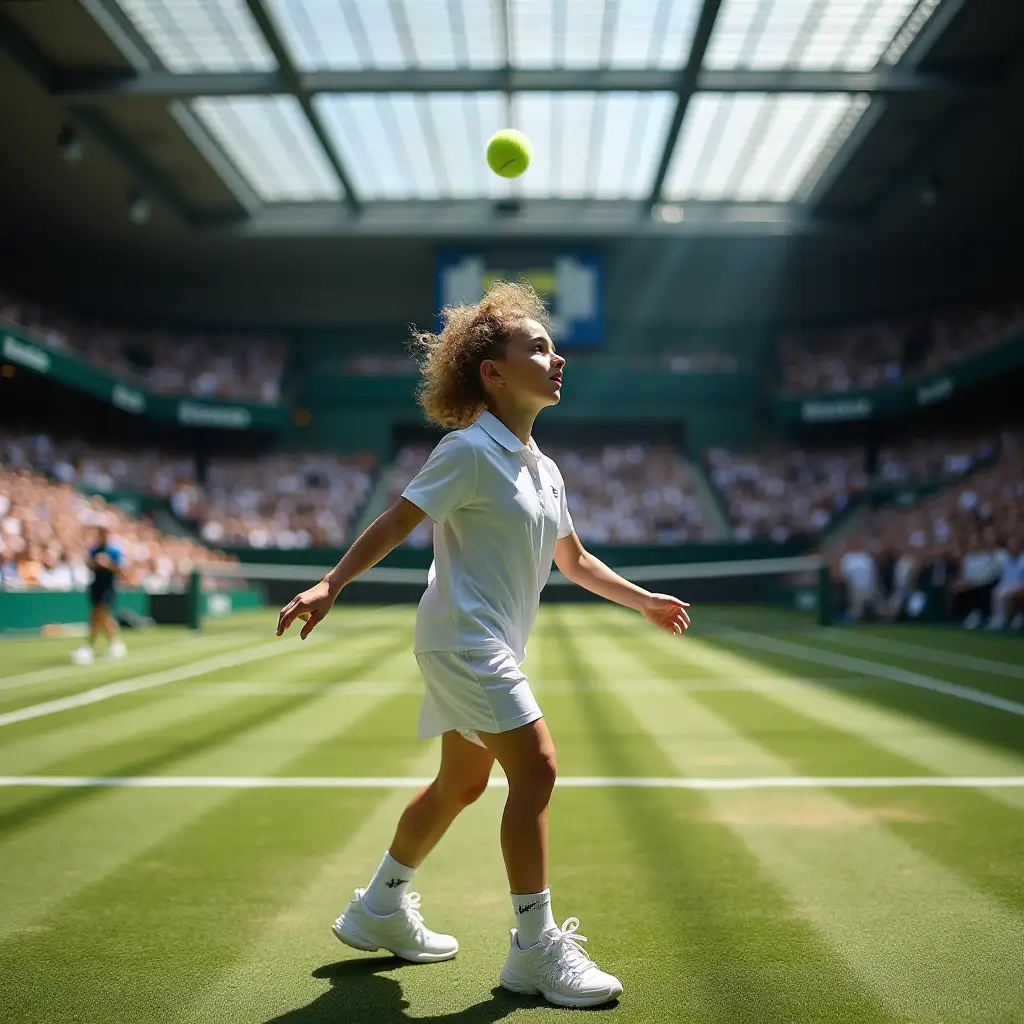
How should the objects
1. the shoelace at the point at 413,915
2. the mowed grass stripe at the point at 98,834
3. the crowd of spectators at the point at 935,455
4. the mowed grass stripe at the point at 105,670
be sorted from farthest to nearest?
the crowd of spectators at the point at 935,455, the mowed grass stripe at the point at 105,670, the mowed grass stripe at the point at 98,834, the shoelace at the point at 413,915

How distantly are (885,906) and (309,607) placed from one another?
2151mm

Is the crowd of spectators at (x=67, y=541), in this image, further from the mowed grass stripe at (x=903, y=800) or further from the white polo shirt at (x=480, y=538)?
the white polo shirt at (x=480, y=538)

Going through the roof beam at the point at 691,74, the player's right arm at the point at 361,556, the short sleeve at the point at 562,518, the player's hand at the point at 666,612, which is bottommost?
the player's hand at the point at 666,612

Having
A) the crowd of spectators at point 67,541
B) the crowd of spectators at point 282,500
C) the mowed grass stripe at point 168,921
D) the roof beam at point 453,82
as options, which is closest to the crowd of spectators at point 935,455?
the roof beam at point 453,82

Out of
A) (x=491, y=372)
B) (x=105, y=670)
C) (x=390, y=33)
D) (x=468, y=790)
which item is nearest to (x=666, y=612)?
(x=468, y=790)

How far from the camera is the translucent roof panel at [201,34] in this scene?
18.1 meters

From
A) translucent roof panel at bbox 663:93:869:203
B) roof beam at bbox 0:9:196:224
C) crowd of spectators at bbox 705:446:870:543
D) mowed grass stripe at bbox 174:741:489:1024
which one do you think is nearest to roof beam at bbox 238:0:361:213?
roof beam at bbox 0:9:196:224

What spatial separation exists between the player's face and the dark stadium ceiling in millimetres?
17018

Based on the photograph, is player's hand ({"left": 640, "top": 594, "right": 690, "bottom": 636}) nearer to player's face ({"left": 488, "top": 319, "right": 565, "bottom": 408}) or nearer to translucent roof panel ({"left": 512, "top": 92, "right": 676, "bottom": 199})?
player's face ({"left": 488, "top": 319, "right": 565, "bottom": 408})

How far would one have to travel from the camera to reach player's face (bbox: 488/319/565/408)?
294 cm

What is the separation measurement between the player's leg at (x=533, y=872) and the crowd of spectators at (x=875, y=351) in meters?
28.0

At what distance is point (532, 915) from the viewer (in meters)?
2.69

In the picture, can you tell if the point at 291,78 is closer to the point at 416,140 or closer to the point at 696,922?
the point at 416,140

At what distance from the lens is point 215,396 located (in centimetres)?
3173
